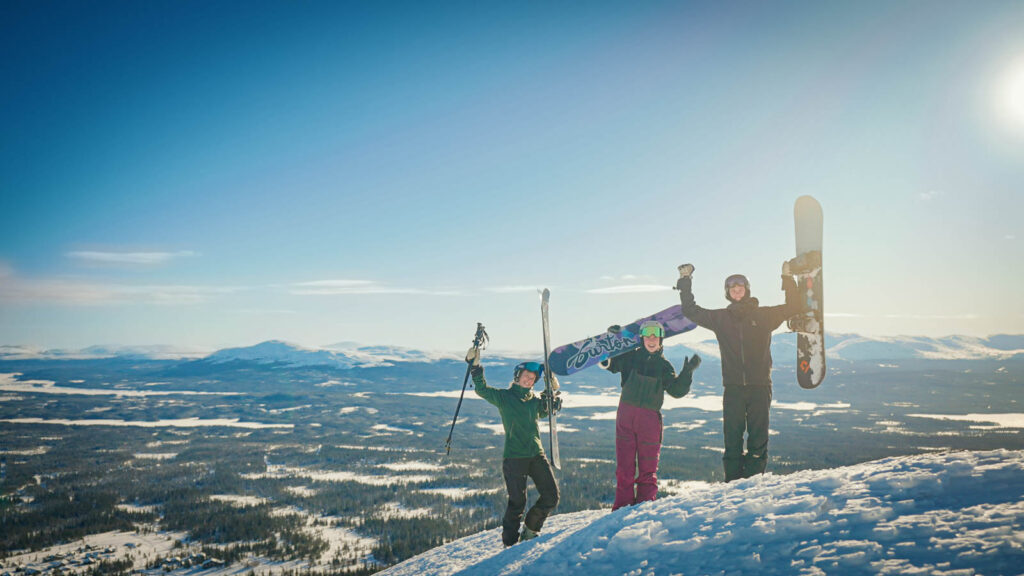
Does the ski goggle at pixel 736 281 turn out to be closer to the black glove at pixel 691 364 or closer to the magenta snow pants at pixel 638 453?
the black glove at pixel 691 364

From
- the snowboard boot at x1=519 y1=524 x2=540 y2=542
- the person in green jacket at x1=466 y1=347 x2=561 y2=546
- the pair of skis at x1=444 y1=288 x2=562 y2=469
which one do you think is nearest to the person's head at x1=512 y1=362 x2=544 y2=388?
the person in green jacket at x1=466 y1=347 x2=561 y2=546

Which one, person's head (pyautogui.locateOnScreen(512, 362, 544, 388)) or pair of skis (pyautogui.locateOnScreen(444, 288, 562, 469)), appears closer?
person's head (pyautogui.locateOnScreen(512, 362, 544, 388))

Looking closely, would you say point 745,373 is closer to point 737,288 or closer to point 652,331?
point 737,288

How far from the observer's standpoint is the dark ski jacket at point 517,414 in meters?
5.58

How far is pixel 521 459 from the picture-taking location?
5.57 metres

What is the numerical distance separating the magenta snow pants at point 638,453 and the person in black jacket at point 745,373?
0.79 m

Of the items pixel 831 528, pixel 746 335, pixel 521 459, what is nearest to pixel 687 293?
pixel 746 335

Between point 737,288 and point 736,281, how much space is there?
3.9 inches

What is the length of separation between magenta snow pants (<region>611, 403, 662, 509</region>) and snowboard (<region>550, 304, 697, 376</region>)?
171cm

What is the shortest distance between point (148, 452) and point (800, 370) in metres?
68.5

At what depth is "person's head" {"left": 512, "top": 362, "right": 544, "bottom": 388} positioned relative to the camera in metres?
5.84

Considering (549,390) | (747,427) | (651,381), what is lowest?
(747,427)

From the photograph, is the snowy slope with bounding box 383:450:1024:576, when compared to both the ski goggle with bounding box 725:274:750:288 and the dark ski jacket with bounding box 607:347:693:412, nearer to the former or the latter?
the dark ski jacket with bounding box 607:347:693:412

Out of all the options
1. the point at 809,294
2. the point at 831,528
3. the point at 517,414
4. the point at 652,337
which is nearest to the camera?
the point at 831,528
